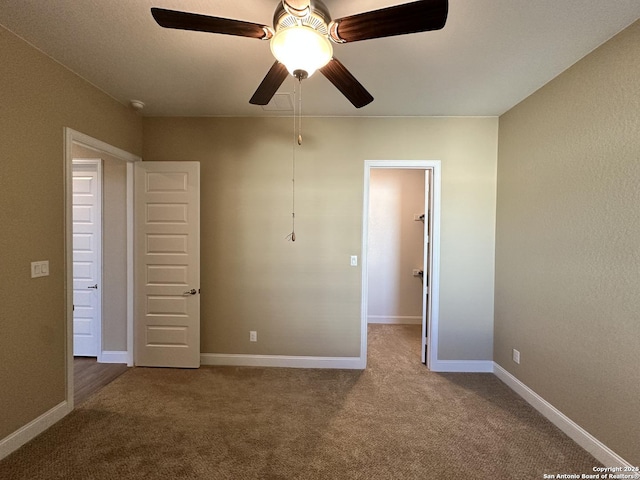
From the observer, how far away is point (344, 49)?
1844 mm

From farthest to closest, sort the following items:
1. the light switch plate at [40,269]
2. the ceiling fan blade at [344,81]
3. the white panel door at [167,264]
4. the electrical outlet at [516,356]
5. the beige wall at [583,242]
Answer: the white panel door at [167,264], the electrical outlet at [516,356], the light switch plate at [40,269], the beige wall at [583,242], the ceiling fan blade at [344,81]

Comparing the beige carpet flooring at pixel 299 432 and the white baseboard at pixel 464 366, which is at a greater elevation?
the white baseboard at pixel 464 366

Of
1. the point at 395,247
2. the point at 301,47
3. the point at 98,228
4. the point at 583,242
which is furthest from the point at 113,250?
the point at 583,242

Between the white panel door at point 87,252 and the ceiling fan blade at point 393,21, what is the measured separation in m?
3.12

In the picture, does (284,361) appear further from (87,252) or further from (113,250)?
(87,252)

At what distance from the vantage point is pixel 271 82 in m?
1.57

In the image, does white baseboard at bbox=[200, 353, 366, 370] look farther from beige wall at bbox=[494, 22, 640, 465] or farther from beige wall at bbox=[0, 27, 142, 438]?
beige wall at bbox=[494, 22, 640, 465]

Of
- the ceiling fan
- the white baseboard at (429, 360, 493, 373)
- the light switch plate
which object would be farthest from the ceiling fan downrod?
the white baseboard at (429, 360, 493, 373)

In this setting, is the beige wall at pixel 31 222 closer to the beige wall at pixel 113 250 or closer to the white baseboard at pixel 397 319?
the beige wall at pixel 113 250

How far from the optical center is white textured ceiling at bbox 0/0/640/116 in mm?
1520

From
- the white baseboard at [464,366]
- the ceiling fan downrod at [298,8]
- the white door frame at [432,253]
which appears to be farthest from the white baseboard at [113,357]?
the ceiling fan downrod at [298,8]

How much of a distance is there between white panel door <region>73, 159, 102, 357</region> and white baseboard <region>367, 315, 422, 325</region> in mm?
3776

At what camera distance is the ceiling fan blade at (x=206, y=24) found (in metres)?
1.16

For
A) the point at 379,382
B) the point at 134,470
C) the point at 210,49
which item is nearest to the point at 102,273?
the point at 134,470
